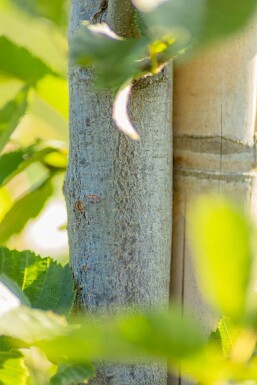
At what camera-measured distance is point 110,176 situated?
0.46 metres

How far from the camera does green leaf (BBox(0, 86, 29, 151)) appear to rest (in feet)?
1.75

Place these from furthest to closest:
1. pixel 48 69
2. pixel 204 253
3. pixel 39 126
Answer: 1. pixel 39 126
2. pixel 48 69
3. pixel 204 253

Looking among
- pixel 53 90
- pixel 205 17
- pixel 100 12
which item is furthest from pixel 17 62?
pixel 205 17

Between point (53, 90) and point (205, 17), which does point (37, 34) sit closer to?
point (53, 90)

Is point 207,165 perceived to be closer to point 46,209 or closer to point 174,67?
point 174,67

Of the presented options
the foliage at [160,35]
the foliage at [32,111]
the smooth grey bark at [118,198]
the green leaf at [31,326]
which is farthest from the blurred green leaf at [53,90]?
the green leaf at [31,326]

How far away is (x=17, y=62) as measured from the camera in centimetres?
57

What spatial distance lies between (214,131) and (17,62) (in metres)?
Answer: 0.21

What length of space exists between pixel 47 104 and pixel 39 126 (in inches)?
6.2

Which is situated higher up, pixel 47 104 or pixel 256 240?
pixel 47 104

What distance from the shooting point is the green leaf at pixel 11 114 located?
Answer: 0.53m

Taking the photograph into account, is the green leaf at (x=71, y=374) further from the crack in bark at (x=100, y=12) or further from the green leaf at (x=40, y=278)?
the crack in bark at (x=100, y=12)

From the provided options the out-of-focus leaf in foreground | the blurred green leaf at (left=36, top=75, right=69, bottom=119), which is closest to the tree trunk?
the blurred green leaf at (left=36, top=75, right=69, bottom=119)

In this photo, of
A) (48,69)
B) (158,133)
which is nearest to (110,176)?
(158,133)
